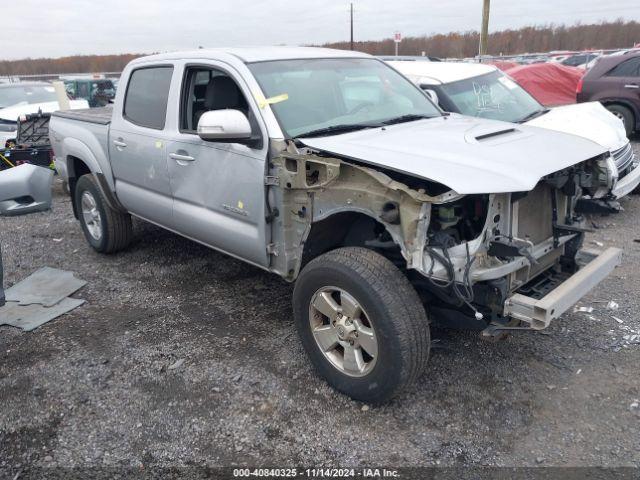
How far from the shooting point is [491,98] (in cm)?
679

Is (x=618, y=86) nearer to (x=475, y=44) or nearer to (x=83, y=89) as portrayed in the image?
(x=83, y=89)

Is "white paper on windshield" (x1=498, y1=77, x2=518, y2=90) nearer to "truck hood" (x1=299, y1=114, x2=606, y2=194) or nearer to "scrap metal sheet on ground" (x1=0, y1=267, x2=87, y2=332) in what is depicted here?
"truck hood" (x1=299, y1=114, x2=606, y2=194)

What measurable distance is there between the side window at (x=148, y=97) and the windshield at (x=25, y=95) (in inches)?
337

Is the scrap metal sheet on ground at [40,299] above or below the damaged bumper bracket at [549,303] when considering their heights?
below

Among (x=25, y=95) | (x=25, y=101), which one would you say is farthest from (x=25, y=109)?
(x=25, y=95)

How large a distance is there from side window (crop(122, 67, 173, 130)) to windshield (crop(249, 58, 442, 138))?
1.02m

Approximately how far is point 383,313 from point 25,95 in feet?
39.9

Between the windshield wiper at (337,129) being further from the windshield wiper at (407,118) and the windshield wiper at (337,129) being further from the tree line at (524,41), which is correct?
the tree line at (524,41)

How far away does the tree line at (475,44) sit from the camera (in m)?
42.5

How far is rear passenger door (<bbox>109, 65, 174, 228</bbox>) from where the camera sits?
4.40 meters

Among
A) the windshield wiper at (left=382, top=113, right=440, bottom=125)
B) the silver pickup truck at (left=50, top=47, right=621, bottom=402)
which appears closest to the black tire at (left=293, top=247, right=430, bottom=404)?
the silver pickup truck at (left=50, top=47, right=621, bottom=402)

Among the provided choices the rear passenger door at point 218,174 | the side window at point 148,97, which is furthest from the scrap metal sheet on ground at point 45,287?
the side window at point 148,97

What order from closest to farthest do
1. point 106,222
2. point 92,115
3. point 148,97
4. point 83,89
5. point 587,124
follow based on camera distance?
point 148,97
point 106,222
point 92,115
point 587,124
point 83,89

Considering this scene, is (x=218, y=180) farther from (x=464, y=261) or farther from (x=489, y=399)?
(x=489, y=399)
